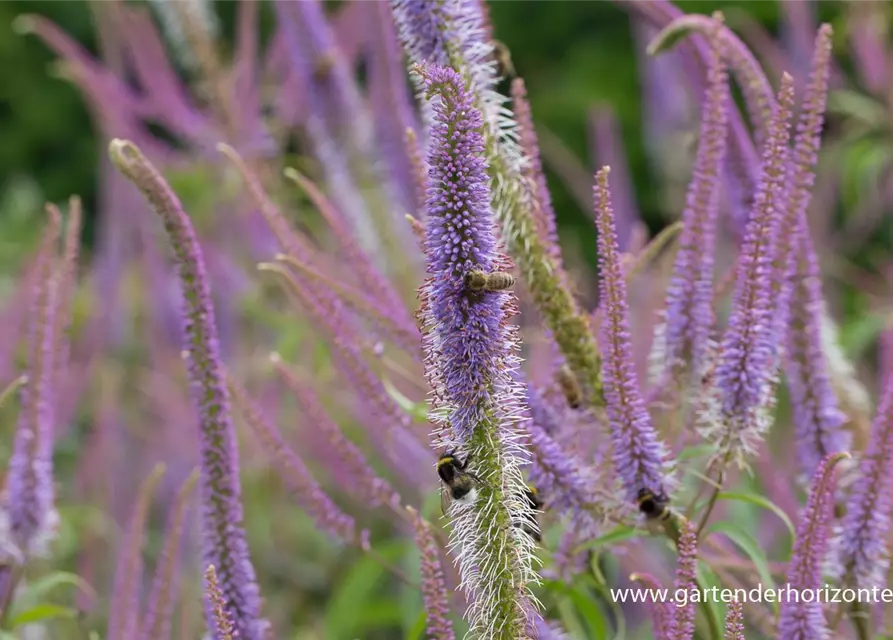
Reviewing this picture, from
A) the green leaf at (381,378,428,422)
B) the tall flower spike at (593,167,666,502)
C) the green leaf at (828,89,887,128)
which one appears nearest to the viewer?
the tall flower spike at (593,167,666,502)

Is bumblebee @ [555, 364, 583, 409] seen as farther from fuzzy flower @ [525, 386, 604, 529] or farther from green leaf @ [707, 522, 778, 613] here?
green leaf @ [707, 522, 778, 613]

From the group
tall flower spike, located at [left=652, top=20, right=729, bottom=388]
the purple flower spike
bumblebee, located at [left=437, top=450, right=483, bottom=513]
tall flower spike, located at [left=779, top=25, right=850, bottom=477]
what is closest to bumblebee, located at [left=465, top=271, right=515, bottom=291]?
the purple flower spike

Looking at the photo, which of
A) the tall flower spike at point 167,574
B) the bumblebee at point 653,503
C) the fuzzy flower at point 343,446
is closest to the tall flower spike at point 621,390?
the bumblebee at point 653,503

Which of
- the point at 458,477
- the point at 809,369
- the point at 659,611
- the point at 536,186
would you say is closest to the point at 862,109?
the point at 809,369

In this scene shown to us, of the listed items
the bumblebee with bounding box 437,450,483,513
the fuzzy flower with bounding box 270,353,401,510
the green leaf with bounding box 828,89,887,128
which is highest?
the green leaf with bounding box 828,89,887,128

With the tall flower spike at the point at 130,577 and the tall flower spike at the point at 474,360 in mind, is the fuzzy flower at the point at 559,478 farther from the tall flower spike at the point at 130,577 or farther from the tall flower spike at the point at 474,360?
the tall flower spike at the point at 130,577

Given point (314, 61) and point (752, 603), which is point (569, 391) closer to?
point (752, 603)
